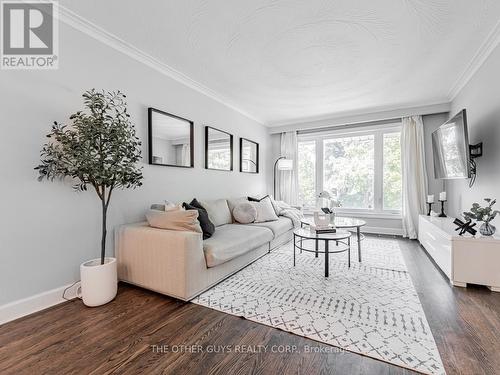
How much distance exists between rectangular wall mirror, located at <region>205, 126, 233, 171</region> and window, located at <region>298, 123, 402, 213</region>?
209 cm

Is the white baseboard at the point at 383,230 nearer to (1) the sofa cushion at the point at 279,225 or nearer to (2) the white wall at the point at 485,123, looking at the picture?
(2) the white wall at the point at 485,123

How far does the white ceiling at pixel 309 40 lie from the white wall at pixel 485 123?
26cm

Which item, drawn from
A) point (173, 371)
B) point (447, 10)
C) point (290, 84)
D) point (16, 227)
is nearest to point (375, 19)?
point (447, 10)

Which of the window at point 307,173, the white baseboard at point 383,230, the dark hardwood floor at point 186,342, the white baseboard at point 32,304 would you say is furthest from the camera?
the window at point 307,173

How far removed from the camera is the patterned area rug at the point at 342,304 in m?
1.49

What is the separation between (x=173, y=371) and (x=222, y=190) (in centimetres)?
301

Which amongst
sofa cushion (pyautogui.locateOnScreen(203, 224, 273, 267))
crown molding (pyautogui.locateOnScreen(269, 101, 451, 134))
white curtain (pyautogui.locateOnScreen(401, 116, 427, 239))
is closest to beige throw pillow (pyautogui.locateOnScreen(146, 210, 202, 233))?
sofa cushion (pyautogui.locateOnScreen(203, 224, 273, 267))

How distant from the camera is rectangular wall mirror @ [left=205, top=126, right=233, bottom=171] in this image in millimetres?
3770

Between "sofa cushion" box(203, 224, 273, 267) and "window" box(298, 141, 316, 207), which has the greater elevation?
"window" box(298, 141, 316, 207)

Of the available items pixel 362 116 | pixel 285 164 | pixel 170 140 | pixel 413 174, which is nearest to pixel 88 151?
pixel 170 140

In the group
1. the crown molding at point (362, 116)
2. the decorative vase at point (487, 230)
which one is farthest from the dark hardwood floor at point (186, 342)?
the crown molding at point (362, 116)

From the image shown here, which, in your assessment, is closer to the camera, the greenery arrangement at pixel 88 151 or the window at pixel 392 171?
the greenery arrangement at pixel 88 151

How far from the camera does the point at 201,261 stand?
2189 mm

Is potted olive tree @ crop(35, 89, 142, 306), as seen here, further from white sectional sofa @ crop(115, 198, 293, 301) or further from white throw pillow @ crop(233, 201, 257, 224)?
white throw pillow @ crop(233, 201, 257, 224)
